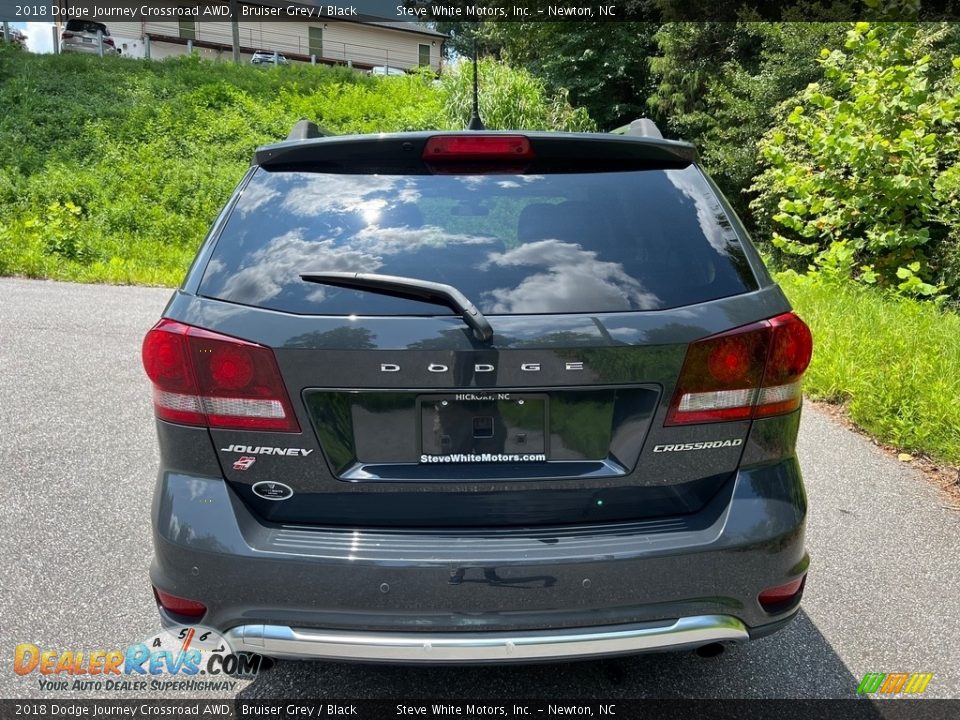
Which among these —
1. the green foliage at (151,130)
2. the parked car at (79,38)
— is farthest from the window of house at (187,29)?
the green foliage at (151,130)

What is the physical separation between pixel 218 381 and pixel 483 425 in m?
0.69

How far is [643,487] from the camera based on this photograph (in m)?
1.96

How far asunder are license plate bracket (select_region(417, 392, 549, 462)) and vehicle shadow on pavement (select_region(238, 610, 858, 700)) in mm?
885

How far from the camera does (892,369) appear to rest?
525 centimetres

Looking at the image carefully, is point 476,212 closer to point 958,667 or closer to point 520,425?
point 520,425

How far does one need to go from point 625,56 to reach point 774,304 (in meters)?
25.5

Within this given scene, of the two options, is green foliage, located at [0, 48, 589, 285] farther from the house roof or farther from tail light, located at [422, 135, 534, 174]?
the house roof

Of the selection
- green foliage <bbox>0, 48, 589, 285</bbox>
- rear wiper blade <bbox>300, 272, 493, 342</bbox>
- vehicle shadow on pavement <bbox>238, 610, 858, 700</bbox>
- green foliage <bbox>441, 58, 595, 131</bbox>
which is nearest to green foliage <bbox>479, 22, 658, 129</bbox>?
green foliage <bbox>0, 48, 589, 285</bbox>

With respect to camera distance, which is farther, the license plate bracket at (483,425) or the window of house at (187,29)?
the window of house at (187,29)

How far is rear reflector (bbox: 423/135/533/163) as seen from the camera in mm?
2170

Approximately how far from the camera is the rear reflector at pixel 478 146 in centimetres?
217

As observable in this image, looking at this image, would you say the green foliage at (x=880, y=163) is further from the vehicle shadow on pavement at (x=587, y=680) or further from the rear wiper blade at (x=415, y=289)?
the rear wiper blade at (x=415, y=289)

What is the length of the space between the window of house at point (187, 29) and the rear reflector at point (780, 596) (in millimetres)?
47132

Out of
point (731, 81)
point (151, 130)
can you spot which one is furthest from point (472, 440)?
point (731, 81)
